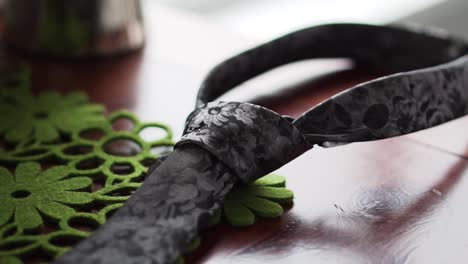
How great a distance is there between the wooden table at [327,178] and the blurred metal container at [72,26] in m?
0.02

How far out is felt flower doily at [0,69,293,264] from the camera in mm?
421

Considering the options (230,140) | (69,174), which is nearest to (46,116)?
(69,174)

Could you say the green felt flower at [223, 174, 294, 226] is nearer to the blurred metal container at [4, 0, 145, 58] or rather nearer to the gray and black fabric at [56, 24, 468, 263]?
the gray and black fabric at [56, 24, 468, 263]

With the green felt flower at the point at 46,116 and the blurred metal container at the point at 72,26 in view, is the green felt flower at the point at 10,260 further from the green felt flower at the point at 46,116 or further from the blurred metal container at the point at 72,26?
the blurred metal container at the point at 72,26

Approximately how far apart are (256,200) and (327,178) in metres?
0.07

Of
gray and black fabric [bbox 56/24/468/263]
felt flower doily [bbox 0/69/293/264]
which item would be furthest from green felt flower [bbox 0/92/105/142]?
gray and black fabric [bbox 56/24/468/263]

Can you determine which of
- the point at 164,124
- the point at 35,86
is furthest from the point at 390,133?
the point at 35,86

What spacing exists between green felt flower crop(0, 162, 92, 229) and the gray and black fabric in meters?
0.06

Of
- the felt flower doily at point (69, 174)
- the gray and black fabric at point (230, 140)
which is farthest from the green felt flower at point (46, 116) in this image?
the gray and black fabric at point (230, 140)

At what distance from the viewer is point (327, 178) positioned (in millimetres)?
500

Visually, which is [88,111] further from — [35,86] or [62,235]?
[62,235]

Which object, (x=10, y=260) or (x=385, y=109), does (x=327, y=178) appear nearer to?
(x=385, y=109)

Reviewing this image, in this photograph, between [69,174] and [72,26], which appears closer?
[69,174]

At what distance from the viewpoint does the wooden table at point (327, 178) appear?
16.5 inches
